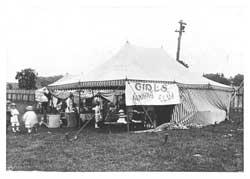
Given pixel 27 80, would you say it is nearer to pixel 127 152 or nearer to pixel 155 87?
pixel 155 87

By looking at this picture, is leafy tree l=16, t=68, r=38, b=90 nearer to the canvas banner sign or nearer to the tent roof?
the tent roof

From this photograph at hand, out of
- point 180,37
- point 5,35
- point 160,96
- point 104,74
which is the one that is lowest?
point 160,96

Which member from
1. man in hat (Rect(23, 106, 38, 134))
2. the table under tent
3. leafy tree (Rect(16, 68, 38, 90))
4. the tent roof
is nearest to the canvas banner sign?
the table under tent

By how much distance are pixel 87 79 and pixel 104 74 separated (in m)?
0.75

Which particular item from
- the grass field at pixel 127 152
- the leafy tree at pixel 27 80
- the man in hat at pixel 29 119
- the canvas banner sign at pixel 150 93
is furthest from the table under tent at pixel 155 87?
the leafy tree at pixel 27 80

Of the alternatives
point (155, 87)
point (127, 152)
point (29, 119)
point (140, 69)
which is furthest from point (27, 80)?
point (127, 152)

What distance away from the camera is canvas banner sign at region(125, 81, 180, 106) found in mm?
11617

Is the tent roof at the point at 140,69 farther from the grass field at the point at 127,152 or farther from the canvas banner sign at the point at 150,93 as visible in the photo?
the grass field at the point at 127,152

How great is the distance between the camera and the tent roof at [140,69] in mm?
12305

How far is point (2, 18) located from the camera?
7.66m

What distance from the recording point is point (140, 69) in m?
12.8

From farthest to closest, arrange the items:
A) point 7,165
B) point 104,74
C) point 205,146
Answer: point 104,74, point 205,146, point 7,165
